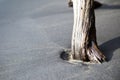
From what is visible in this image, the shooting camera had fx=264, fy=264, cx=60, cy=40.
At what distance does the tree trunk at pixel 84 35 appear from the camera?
312 centimetres

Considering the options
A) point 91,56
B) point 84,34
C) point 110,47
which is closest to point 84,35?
point 84,34

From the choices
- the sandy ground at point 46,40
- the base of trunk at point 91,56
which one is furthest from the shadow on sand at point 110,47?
the base of trunk at point 91,56

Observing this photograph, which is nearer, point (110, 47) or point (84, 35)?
point (84, 35)

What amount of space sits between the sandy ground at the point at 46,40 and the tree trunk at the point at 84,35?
0.14 meters

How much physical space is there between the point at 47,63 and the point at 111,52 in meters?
0.85

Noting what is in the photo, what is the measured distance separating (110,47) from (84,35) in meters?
0.54

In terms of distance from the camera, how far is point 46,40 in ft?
13.1

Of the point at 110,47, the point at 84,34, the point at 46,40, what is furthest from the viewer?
Result: the point at 46,40

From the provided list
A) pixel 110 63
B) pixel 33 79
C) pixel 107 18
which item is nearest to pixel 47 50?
pixel 33 79

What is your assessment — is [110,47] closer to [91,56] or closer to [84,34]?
[91,56]

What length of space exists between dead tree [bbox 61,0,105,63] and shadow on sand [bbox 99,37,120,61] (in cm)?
16

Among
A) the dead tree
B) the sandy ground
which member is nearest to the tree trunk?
the dead tree

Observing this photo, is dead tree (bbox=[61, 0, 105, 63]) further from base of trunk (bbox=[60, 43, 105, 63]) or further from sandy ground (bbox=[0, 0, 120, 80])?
sandy ground (bbox=[0, 0, 120, 80])

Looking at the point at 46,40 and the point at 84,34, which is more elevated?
the point at 84,34
